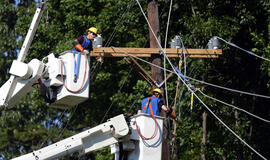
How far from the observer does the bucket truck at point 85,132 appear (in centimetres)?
1220

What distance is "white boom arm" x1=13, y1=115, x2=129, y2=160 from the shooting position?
1219 centimetres

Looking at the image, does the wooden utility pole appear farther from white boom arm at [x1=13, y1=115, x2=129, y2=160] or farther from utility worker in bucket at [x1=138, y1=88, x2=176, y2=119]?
white boom arm at [x1=13, y1=115, x2=129, y2=160]

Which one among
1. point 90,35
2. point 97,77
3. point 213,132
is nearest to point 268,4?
point 213,132

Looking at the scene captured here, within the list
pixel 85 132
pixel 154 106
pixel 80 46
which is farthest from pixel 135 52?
pixel 85 132

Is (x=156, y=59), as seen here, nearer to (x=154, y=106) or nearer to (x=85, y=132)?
(x=154, y=106)

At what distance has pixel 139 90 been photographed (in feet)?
74.2

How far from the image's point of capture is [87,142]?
12500mm

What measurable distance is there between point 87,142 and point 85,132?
0.68 ft

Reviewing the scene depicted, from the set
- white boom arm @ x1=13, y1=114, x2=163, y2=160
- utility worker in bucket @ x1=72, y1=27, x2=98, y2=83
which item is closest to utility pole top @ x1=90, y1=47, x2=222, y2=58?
utility worker in bucket @ x1=72, y1=27, x2=98, y2=83

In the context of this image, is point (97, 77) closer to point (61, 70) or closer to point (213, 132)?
point (213, 132)

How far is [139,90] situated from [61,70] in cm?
1048

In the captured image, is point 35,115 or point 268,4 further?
point 35,115

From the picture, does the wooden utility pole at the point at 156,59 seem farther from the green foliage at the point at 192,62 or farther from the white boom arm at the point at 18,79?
the green foliage at the point at 192,62

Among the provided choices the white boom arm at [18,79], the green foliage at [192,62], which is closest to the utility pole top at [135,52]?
the white boom arm at [18,79]
